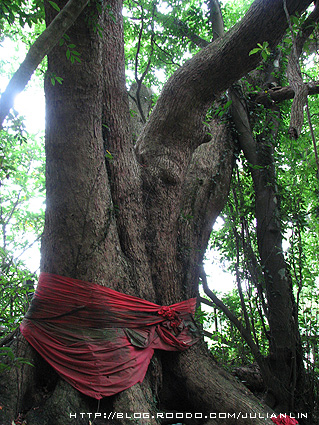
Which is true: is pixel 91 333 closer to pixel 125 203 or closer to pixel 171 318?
pixel 171 318

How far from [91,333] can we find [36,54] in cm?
170

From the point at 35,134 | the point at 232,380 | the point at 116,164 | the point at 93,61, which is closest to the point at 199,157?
the point at 116,164

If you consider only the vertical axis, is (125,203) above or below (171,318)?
above

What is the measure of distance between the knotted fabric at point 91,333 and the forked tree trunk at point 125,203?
82 millimetres

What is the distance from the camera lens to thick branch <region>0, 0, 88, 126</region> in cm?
117

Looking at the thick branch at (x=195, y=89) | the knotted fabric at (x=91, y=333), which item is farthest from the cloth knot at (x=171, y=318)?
the thick branch at (x=195, y=89)

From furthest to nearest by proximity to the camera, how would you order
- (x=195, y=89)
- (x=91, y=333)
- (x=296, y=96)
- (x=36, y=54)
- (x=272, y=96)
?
(x=272, y=96) → (x=195, y=89) → (x=91, y=333) → (x=296, y=96) → (x=36, y=54)

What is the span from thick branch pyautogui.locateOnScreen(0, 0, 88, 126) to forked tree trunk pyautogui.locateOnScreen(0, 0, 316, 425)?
2.97 ft

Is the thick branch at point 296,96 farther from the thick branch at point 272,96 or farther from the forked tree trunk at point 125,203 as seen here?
the thick branch at point 272,96

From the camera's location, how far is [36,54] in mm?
1327

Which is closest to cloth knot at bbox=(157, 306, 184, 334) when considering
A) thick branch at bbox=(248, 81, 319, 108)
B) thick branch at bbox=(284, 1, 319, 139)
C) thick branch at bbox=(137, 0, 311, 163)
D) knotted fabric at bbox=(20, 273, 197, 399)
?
knotted fabric at bbox=(20, 273, 197, 399)

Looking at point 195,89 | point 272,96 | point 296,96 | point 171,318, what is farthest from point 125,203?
point 272,96

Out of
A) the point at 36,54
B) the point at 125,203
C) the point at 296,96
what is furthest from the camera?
the point at 125,203

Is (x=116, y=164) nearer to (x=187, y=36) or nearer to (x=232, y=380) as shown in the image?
(x=232, y=380)
